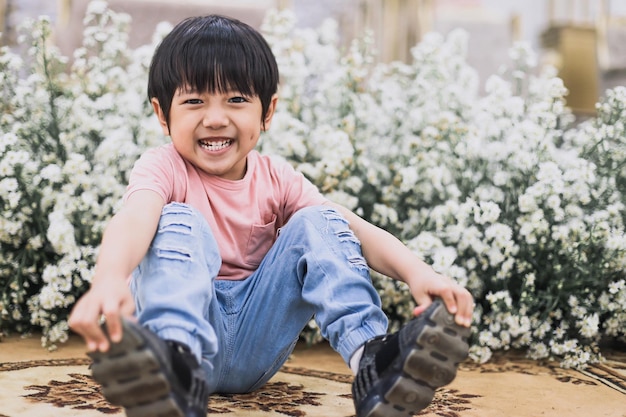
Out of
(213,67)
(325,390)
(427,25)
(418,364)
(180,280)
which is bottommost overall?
(325,390)

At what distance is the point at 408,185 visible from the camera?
7.07ft

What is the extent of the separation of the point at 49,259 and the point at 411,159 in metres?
1.07

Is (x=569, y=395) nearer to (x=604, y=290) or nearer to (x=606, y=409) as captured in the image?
(x=606, y=409)

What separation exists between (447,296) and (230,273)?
0.49 metres

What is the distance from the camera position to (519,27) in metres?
4.44

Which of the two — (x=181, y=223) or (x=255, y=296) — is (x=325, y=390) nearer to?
(x=255, y=296)

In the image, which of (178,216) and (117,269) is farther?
(178,216)

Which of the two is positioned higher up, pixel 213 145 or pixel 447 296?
pixel 213 145

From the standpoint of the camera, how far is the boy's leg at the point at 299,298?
121cm

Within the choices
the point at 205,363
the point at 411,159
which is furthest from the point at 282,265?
the point at 411,159

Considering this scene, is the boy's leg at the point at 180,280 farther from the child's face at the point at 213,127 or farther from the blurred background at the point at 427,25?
the blurred background at the point at 427,25

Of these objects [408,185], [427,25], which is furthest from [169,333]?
[427,25]

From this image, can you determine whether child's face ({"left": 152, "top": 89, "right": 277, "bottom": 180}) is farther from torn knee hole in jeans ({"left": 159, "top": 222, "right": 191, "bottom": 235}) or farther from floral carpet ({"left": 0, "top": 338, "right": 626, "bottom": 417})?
floral carpet ({"left": 0, "top": 338, "right": 626, "bottom": 417})

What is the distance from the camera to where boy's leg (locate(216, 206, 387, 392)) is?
1.21m
